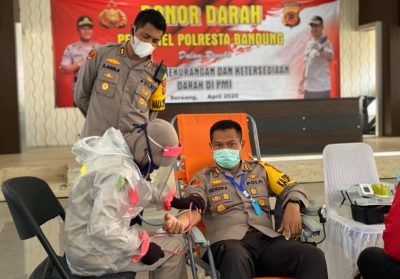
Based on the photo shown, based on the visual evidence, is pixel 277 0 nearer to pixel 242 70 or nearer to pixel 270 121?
pixel 242 70

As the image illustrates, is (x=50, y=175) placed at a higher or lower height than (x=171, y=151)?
lower

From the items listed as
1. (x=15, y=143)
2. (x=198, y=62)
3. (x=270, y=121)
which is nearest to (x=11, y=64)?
(x=15, y=143)

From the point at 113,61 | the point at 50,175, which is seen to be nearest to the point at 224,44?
the point at 50,175

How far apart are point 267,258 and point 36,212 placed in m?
0.98

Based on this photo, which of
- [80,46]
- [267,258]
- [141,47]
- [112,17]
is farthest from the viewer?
[112,17]

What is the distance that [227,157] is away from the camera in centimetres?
261

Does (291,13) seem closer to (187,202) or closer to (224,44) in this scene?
(224,44)

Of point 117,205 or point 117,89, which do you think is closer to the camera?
point 117,205

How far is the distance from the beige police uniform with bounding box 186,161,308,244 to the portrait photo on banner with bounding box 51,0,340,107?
21.7 ft

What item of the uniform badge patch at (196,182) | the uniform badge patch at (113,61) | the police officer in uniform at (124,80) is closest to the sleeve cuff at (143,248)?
the uniform badge patch at (196,182)

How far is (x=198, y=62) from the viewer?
9.44 metres

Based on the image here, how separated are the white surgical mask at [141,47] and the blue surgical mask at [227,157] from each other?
654 millimetres

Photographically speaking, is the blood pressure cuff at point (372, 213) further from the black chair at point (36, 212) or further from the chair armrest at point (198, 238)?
the black chair at point (36, 212)

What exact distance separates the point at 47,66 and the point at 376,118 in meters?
5.88
